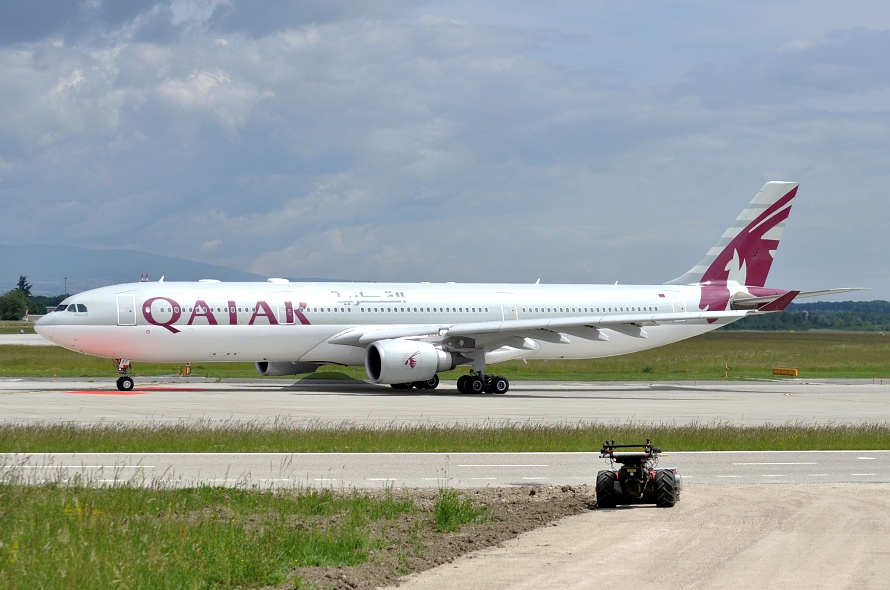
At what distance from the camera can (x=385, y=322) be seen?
4247cm

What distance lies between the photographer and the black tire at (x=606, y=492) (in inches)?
575

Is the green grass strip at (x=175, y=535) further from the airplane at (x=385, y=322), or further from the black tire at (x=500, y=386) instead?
the black tire at (x=500, y=386)

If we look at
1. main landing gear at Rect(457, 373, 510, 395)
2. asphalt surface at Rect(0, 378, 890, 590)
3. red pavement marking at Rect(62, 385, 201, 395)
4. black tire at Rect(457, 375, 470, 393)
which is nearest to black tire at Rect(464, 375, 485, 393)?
main landing gear at Rect(457, 373, 510, 395)

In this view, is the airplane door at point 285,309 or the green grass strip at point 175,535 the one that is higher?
the airplane door at point 285,309

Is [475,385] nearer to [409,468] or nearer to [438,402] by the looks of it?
[438,402]

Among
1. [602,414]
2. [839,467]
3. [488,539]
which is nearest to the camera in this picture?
[488,539]

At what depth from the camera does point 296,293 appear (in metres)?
41.1

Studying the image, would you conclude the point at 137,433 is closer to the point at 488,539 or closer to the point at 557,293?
the point at 488,539

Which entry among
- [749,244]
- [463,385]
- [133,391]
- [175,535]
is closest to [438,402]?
[463,385]

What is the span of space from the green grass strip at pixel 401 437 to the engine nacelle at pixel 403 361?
1308 cm

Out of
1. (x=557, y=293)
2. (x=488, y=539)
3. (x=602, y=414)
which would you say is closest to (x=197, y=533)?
(x=488, y=539)

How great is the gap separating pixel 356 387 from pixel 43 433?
72.7 feet

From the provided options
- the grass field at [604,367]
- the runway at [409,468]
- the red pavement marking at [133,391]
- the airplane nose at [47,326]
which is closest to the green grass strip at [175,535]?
the runway at [409,468]

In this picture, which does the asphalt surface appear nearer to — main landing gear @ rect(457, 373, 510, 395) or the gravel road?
the gravel road
